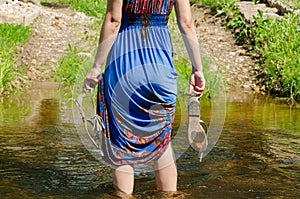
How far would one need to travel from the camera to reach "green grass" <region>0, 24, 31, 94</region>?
24.4ft

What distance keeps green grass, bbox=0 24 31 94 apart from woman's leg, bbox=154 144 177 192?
13.6ft

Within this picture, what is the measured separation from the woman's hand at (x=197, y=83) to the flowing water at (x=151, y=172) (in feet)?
2.21

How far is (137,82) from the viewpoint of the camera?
134 inches

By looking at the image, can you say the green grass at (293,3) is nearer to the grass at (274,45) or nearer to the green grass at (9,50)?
A: the grass at (274,45)

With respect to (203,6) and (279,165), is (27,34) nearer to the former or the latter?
(203,6)

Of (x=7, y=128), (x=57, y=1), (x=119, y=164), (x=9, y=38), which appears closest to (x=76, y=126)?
(x=7, y=128)

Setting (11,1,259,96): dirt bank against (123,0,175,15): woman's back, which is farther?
(11,1,259,96): dirt bank

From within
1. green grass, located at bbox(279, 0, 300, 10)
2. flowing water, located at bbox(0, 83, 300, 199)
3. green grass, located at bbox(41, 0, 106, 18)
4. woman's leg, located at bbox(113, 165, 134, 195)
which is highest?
green grass, located at bbox(279, 0, 300, 10)

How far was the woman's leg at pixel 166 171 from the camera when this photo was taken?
141 inches

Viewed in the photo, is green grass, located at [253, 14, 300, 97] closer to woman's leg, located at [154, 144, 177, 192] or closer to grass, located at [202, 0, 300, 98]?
grass, located at [202, 0, 300, 98]

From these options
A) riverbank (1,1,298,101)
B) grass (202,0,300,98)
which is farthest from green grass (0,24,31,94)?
grass (202,0,300,98)

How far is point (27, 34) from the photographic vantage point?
9609 millimetres

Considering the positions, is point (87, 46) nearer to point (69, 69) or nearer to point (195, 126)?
point (69, 69)

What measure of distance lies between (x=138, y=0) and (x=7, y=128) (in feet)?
9.30
